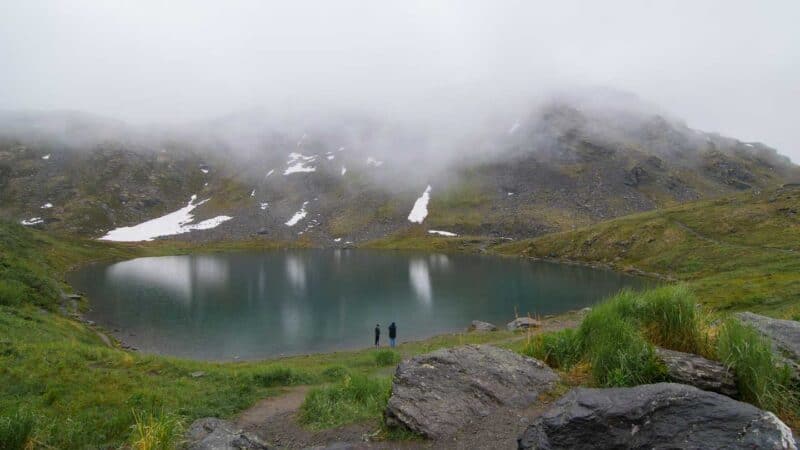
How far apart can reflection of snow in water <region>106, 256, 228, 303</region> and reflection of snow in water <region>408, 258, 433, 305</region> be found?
36.7m

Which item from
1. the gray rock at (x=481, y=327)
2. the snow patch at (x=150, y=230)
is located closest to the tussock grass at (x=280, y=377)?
the gray rock at (x=481, y=327)

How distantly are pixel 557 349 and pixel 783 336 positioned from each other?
14.5 ft

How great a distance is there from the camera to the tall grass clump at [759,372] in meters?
6.85

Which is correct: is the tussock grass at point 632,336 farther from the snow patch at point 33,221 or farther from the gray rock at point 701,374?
the snow patch at point 33,221

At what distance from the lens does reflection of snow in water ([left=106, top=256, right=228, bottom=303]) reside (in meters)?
82.9

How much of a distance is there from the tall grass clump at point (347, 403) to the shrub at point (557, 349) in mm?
3971

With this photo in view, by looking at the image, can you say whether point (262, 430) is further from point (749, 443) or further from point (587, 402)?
point (749, 443)

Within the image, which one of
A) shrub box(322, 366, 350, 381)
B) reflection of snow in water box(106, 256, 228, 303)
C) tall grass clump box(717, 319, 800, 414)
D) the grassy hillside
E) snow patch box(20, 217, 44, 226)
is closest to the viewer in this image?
tall grass clump box(717, 319, 800, 414)

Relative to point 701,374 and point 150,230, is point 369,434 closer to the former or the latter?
point 701,374

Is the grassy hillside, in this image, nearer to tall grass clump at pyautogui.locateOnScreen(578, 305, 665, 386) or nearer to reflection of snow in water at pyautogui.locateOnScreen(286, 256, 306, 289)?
tall grass clump at pyautogui.locateOnScreen(578, 305, 665, 386)

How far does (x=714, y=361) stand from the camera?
7824 millimetres

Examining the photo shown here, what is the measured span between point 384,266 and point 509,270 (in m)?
32.4

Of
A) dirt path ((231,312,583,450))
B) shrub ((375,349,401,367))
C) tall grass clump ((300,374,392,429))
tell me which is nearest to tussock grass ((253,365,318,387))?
shrub ((375,349,401,367))

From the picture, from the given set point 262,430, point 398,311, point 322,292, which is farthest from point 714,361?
point 322,292
